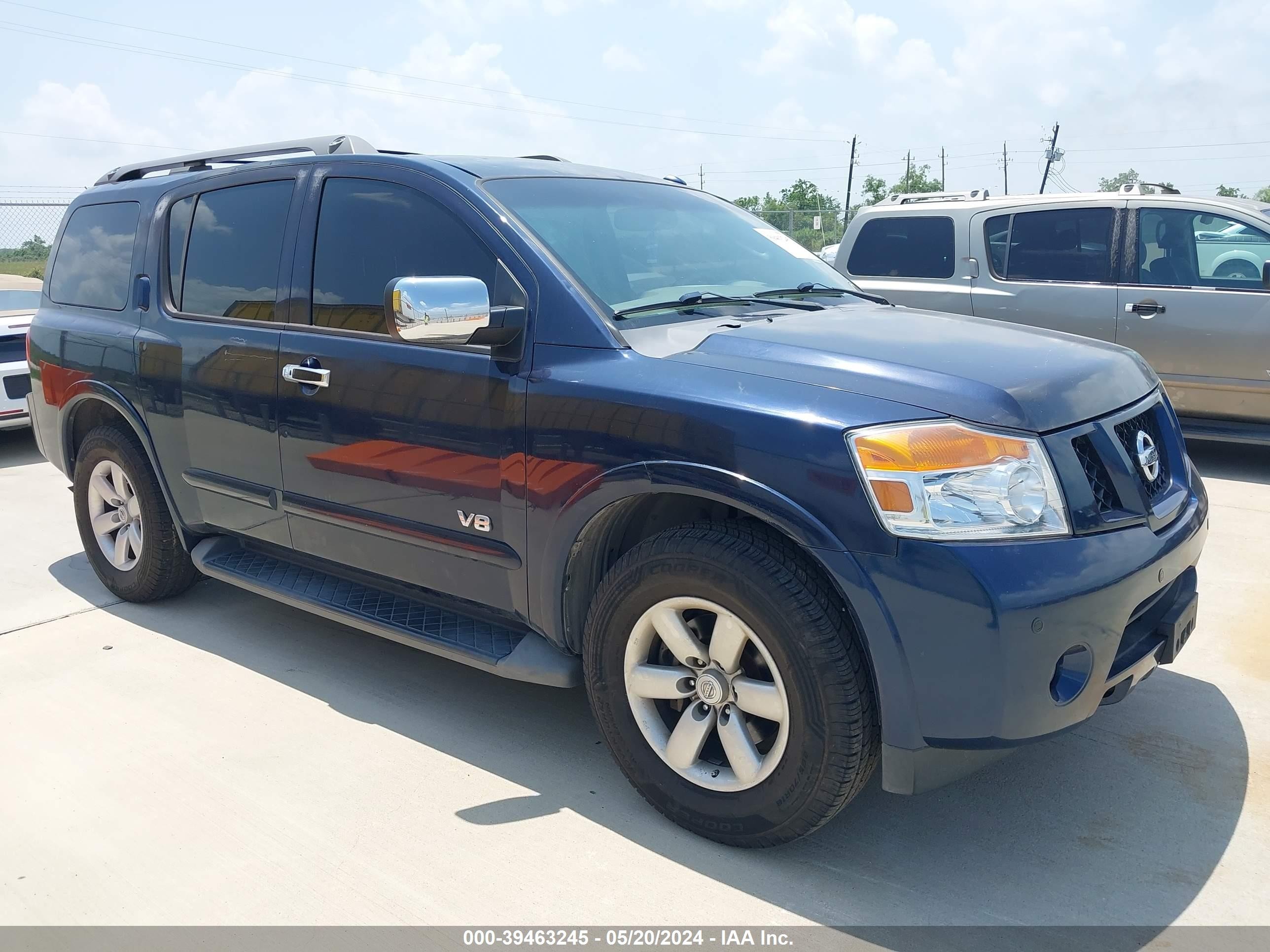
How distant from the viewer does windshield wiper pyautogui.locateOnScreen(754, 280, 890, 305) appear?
349cm

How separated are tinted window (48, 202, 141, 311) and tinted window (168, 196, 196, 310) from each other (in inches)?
10.5

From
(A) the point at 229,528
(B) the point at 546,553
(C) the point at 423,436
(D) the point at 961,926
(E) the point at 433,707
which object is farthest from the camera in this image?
(A) the point at 229,528

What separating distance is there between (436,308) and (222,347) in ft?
4.97

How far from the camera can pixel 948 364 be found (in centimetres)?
261

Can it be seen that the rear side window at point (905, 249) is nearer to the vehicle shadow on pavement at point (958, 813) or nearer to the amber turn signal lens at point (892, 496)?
the vehicle shadow on pavement at point (958, 813)

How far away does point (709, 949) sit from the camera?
7.70ft

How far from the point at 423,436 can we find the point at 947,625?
167 cm

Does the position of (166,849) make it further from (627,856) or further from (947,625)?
(947,625)

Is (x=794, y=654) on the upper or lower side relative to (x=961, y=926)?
upper

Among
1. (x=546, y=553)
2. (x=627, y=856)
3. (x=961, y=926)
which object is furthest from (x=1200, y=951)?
(x=546, y=553)

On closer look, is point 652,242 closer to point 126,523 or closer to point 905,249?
point 126,523

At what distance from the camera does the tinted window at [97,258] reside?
443cm

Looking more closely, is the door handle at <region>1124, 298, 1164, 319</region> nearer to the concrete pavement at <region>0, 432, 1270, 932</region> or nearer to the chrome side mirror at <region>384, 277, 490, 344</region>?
the concrete pavement at <region>0, 432, 1270, 932</region>

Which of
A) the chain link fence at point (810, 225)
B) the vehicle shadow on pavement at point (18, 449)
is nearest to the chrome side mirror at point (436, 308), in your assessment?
the vehicle shadow on pavement at point (18, 449)
